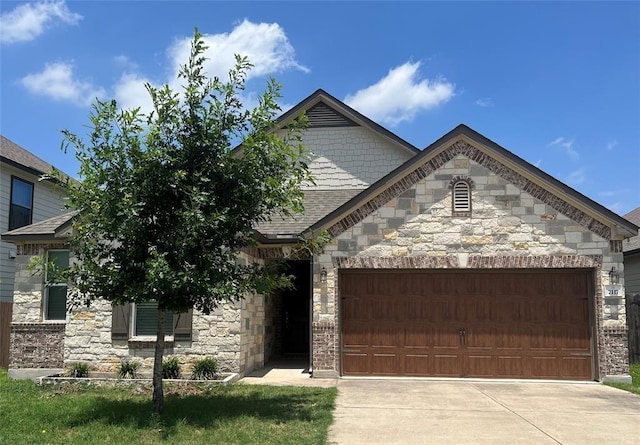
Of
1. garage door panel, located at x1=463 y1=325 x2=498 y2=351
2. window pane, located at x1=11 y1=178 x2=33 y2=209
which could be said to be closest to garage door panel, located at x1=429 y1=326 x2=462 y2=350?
garage door panel, located at x1=463 y1=325 x2=498 y2=351

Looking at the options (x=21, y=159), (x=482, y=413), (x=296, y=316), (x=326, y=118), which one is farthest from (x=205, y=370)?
(x=21, y=159)

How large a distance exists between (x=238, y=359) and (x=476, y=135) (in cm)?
714

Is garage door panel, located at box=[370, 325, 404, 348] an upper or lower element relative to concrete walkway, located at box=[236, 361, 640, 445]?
upper

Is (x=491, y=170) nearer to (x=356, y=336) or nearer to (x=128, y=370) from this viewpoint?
(x=356, y=336)

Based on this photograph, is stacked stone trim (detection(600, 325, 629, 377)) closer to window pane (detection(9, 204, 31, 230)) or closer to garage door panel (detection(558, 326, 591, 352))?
garage door panel (detection(558, 326, 591, 352))

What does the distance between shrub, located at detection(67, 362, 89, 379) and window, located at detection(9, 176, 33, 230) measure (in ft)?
25.9

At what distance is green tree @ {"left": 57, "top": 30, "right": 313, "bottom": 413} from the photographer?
26.0 ft

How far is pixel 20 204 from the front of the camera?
1847 cm

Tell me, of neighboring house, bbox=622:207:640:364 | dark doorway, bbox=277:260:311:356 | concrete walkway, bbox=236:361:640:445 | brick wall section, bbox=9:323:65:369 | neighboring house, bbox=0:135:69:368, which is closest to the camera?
concrete walkway, bbox=236:361:640:445

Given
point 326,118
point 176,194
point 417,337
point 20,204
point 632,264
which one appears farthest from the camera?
point 632,264

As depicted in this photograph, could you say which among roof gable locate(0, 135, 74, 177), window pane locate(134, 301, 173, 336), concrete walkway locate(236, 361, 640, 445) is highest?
roof gable locate(0, 135, 74, 177)

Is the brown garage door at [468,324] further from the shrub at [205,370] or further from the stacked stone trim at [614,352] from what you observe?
the shrub at [205,370]

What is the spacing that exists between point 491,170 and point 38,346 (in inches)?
439

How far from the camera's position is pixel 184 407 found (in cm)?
882
